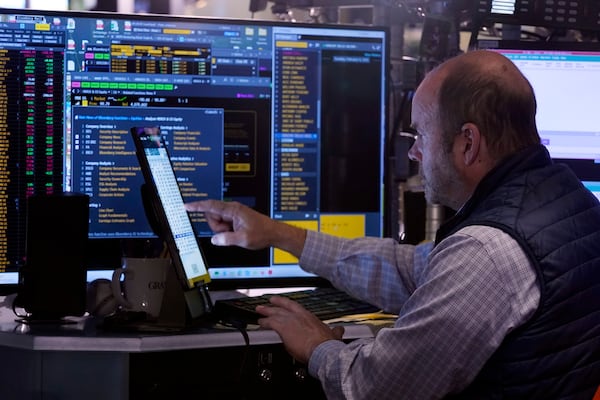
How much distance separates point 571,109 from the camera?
7.41 ft

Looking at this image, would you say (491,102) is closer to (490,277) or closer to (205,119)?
(490,277)

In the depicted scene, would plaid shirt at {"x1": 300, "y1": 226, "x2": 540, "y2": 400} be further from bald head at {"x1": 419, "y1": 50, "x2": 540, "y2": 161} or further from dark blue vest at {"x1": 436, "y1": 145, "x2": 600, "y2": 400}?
bald head at {"x1": 419, "y1": 50, "x2": 540, "y2": 161}

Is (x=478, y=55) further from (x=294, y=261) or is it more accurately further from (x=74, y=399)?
(x=74, y=399)

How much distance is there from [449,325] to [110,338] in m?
0.61

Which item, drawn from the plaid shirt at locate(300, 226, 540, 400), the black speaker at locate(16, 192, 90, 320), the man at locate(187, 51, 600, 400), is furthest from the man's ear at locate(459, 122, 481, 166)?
the black speaker at locate(16, 192, 90, 320)

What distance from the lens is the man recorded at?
138 cm

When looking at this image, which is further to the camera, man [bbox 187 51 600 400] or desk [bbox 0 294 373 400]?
desk [bbox 0 294 373 400]

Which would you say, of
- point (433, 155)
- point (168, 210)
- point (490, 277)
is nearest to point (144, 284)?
point (168, 210)

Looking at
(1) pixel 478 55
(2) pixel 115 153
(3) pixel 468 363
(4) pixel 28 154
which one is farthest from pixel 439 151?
(4) pixel 28 154

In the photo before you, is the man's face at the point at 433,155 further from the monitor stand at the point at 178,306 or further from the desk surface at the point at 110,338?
the monitor stand at the point at 178,306

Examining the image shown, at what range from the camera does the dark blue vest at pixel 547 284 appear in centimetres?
138

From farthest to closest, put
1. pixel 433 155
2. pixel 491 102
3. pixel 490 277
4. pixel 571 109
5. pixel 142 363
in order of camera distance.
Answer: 1. pixel 571 109
2. pixel 142 363
3. pixel 433 155
4. pixel 491 102
5. pixel 490 277

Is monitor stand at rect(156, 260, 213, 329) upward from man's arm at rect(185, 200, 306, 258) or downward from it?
downward

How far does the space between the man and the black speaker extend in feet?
1.46
